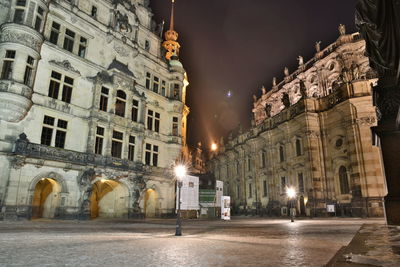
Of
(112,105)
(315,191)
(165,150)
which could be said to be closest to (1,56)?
(112,105)

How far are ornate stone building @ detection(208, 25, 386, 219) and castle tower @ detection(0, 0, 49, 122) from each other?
29437 mm

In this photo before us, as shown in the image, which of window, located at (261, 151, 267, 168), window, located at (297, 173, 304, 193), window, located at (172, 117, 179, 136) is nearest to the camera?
window, located at (172, 117, 179, 136)

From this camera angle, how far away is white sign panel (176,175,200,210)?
2766 centimetres

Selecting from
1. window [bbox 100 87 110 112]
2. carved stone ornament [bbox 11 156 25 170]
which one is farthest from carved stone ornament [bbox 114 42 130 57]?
carved stone ornament [bbox 11 156 25 170]

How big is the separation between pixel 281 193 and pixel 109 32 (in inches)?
1180

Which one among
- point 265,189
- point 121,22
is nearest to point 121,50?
point 121,22

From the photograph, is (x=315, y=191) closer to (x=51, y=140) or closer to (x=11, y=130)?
(x=51, y=140)

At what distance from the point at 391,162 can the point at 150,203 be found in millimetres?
27214

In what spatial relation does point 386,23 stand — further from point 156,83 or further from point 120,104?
point 156,83

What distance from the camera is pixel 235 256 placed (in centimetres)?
552

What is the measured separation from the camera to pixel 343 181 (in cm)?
3078

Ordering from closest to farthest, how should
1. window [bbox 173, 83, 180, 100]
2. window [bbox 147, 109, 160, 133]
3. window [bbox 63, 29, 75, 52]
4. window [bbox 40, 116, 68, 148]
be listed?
window [bbox 40, 116, 68, 148] < window [bbox 63, 29, 75, 52] < window [bbox 147, 109, 160, 133] < window [bbox 173, 83, 180, 100]

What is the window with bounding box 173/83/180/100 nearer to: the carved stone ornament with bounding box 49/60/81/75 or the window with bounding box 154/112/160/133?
the window with bounding box 154/112/160/133

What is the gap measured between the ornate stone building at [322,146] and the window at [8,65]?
30.7 meters
